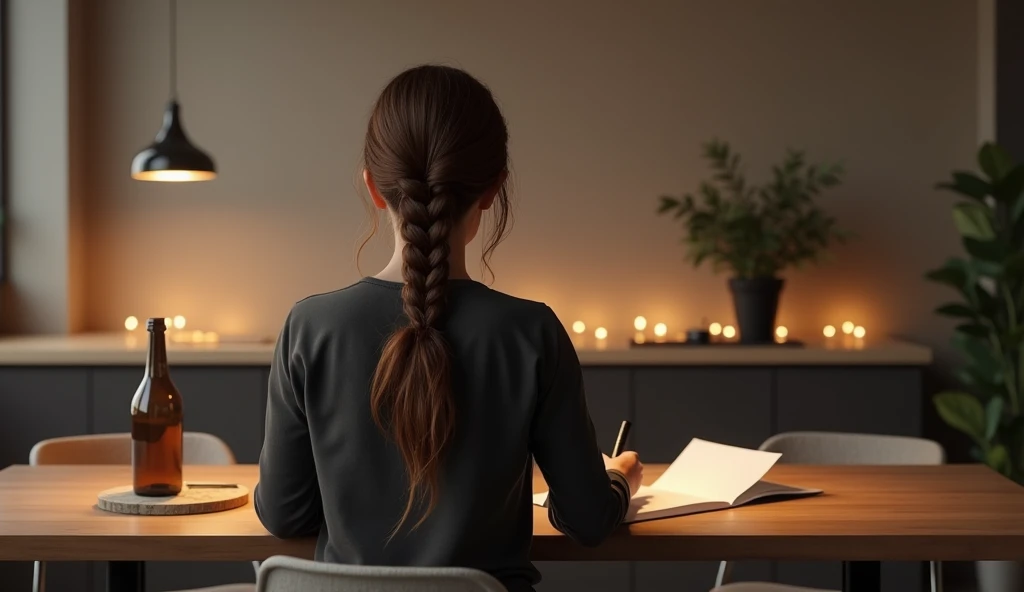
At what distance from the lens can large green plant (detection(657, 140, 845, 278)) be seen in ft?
12.6

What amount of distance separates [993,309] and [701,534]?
2292mm

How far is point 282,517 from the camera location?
166 centimetres

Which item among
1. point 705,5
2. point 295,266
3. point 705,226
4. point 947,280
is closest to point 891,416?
point 947,280

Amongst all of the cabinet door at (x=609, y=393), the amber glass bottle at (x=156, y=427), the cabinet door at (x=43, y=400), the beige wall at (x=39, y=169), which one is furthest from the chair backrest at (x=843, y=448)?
the beige wall at (x=39, y=169)

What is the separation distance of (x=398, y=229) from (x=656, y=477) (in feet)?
2.99

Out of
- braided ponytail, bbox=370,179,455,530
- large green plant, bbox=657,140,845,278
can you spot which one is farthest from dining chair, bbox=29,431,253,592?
large green plant, bbox=657,140,845,278

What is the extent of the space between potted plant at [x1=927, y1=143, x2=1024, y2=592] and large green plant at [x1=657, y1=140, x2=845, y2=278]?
457 millimetres

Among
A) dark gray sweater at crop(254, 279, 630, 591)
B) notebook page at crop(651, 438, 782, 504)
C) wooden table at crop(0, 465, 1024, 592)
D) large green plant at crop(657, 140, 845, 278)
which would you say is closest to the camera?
dark gray sweater at crop(254, 279, 630, 591)

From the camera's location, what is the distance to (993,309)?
364 cm

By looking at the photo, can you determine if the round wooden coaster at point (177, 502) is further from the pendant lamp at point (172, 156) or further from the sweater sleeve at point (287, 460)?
the pendant lamp at point (172, 156)

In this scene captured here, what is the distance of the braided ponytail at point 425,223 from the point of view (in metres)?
1.48

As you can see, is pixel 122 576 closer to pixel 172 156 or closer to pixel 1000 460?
pixel 172 156

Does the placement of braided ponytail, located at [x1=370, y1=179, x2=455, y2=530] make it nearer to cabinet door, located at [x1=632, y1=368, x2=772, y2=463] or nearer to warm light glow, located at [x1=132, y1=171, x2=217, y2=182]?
warm light glow, located at [x1=132, y1=171, x2=217, y2=182]

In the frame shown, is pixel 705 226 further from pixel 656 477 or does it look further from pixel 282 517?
pixel 282 517
